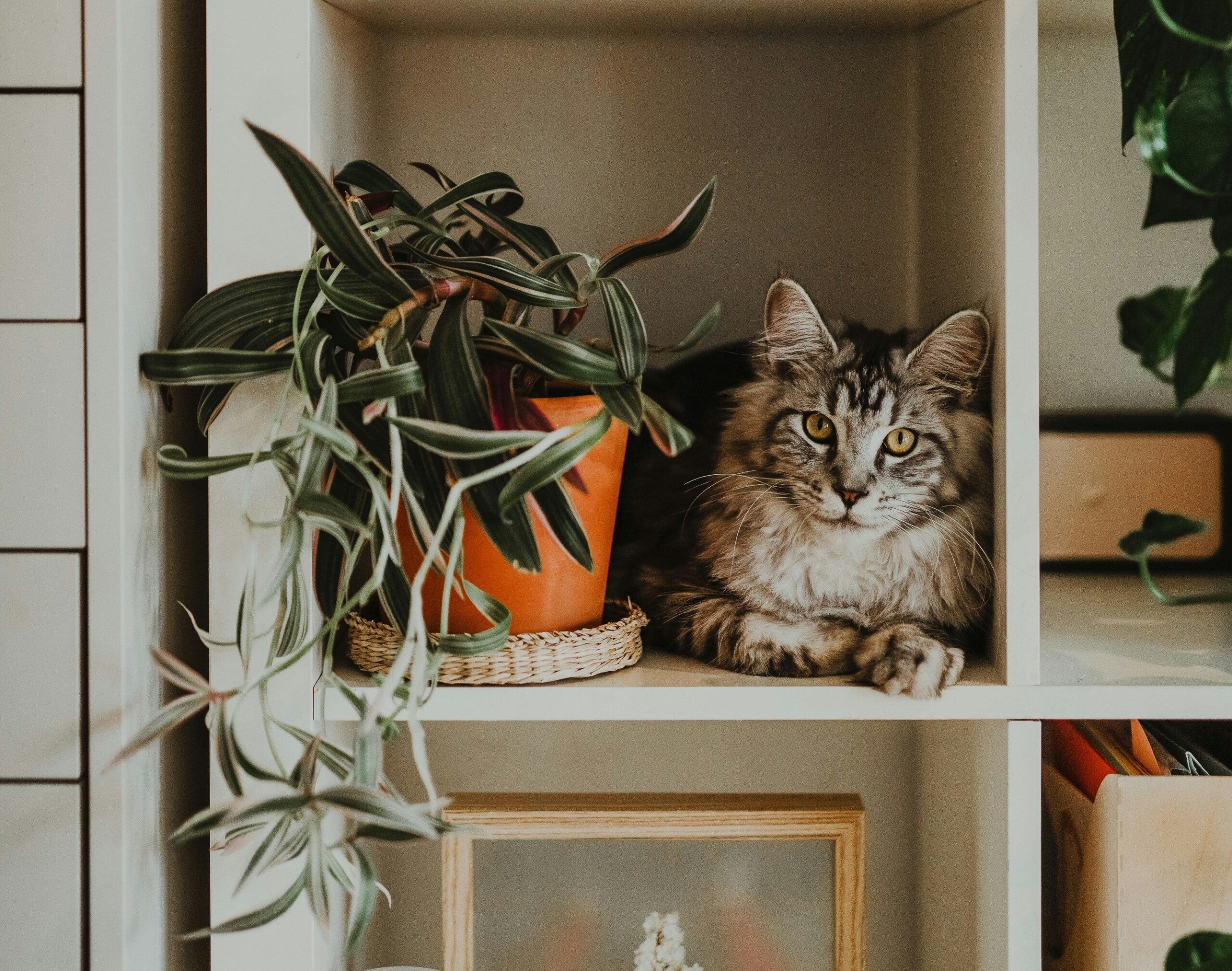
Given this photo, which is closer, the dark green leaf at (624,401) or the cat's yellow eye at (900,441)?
the dark green leaf at (624,401)

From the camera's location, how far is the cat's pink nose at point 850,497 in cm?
82

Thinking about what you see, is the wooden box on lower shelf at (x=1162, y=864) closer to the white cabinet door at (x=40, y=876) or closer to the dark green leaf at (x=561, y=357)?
the dark green leaf at (x=561, y=357)

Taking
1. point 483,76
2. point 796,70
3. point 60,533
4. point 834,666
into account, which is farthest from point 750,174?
point 60,533

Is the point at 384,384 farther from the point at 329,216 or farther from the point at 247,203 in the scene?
the point at 247,203

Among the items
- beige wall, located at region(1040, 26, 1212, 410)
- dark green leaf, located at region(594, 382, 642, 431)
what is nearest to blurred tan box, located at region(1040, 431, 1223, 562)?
beige wall, located at region(1040, 26, 1212, 410)

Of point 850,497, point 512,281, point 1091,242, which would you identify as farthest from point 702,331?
point 1091,242

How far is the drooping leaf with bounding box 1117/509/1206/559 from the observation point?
1.83 feet

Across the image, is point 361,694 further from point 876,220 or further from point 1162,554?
point 1162,554

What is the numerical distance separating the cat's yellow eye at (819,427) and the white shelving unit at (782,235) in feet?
0.55

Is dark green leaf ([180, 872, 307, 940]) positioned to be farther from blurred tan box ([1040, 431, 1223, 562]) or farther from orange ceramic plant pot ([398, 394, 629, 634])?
blurred tan box ([1040, 431, 1223, 562])

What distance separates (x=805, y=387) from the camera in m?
A: 0.89

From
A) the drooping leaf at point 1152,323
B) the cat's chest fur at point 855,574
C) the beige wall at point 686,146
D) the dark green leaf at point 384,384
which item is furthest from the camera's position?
Answer: the beige wall at point 686,146

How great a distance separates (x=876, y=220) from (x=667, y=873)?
2.64 ft

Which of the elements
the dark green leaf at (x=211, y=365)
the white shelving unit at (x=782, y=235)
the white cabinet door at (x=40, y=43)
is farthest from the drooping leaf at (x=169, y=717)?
the white cabinet door at (x=40, y=43)
